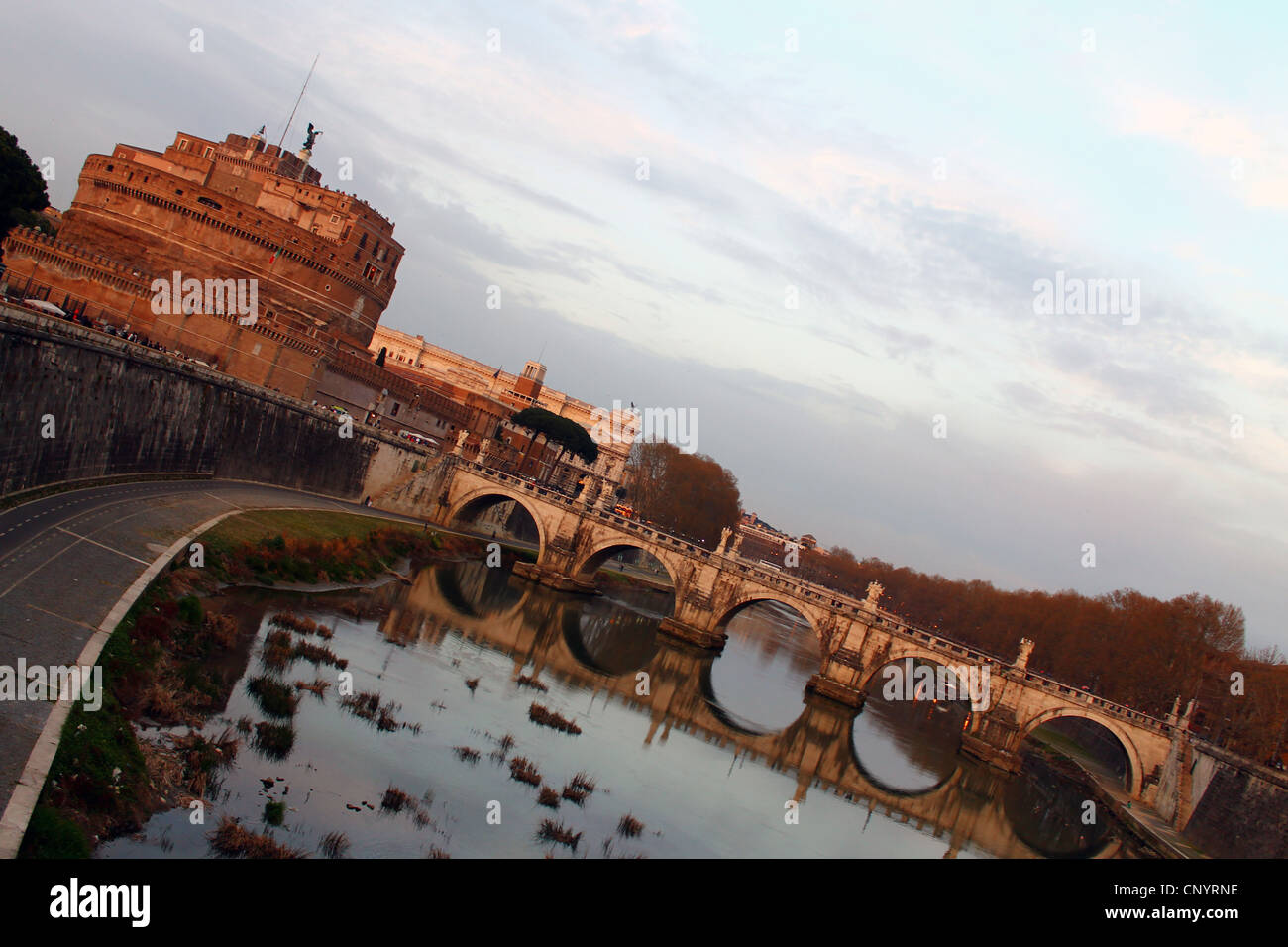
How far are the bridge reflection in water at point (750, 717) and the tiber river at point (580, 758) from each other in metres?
0.15

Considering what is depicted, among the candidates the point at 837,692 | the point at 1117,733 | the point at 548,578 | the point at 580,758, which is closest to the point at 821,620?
the point at 837,692

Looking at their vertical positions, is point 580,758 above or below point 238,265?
below

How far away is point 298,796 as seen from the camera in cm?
1573

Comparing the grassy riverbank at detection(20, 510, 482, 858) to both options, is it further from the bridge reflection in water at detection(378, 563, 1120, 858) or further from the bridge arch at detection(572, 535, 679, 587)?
the bridge arch at detection(572, 535, 679, 587)

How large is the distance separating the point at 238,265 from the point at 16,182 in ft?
73.4

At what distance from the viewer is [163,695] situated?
651 inches

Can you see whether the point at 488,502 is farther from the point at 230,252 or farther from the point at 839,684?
the point at 839,684

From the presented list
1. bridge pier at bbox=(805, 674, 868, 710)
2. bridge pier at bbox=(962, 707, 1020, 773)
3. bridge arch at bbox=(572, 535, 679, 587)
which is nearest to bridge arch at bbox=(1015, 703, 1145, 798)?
bridge pier at bbox=(962, 707, 1020, 773)

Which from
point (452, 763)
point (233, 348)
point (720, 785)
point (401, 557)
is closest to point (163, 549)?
point (452, 763)

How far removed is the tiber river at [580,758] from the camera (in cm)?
1658

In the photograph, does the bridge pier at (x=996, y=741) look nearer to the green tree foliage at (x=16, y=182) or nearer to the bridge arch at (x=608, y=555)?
the bridge arch at (x=608, y=555)

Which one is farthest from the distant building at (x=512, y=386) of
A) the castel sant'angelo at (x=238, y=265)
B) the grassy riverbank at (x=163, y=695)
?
the grassy riverbank at (x=163, y=695)

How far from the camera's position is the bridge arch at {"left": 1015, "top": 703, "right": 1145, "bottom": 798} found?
43750 millimetres

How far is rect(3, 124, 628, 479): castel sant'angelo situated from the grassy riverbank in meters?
20.7
